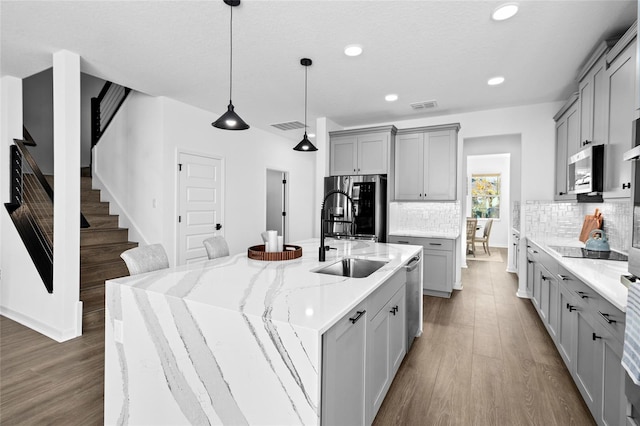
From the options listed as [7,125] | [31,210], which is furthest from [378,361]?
[7,125]

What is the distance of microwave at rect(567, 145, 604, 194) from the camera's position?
8.24 ft

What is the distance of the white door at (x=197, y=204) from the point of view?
4.48 meters

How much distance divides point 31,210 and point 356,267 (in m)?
3.60

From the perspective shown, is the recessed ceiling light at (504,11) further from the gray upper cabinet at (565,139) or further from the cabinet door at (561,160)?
the cabinet door at (561,160)

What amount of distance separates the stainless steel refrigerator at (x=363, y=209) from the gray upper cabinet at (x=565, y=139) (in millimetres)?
2163

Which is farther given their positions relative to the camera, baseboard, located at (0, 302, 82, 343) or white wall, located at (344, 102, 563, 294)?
white wall, located at (344, 102, 563, 294)

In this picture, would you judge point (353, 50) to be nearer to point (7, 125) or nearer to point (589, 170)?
point (589, 170)

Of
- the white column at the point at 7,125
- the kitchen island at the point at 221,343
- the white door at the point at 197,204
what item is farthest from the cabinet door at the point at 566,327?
the white column at the point at 7,125

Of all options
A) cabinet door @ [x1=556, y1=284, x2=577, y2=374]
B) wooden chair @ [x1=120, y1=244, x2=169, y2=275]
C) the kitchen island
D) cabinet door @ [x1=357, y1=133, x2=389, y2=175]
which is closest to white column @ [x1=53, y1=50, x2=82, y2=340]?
wooden chair @ [x1=120, y1=244, x2=169, y2=275]

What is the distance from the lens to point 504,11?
2.29 m

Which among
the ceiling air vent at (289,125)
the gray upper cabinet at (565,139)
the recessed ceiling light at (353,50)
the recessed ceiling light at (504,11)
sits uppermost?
the ceiling air vent at (289,125)

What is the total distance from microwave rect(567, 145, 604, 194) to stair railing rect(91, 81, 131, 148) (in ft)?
18.9

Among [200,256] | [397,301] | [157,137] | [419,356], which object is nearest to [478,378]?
[419,356]

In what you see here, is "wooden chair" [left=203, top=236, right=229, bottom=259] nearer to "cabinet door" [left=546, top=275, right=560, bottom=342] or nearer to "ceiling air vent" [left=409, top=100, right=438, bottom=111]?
"cabinet door" [left=546, top=275, right=560, bottom=342]
